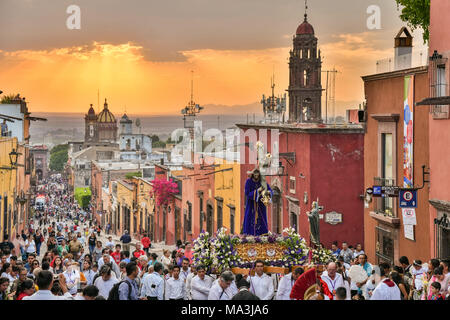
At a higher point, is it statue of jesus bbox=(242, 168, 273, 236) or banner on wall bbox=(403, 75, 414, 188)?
banner on wall bbox=(403, 75, 414, 188)

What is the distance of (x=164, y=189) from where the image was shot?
144 ft

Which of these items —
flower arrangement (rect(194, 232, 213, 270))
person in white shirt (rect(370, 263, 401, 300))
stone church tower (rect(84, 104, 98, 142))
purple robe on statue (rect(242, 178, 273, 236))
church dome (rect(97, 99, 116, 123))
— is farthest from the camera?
stone church tower (rect(84, 104, 98, 142))

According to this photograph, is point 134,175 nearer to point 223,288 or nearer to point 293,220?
point 293,220

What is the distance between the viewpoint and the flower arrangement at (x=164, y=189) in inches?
1708

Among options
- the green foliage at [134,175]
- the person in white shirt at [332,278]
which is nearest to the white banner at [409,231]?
the person in white shirt at [332,278]

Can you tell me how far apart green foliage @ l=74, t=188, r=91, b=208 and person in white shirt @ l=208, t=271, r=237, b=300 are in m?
93.3

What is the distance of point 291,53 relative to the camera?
33156mm

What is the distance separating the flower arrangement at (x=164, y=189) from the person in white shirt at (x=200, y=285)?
31006mm

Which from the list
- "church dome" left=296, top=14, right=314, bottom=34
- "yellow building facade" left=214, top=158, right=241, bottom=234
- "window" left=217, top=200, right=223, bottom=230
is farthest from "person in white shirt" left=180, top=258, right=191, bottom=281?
"church dome" left=296, top=14, right=314, bottom=34

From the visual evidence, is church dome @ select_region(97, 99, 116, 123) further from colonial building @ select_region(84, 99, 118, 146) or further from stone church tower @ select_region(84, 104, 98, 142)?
stone church tower @ select_region(84, 104, 98, 142)

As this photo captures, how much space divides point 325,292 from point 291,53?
23.3m

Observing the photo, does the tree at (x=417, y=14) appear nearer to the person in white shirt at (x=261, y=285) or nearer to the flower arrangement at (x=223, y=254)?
the flower arrangement at (x=223, y=254)

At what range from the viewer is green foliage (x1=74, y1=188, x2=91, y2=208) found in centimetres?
10277
